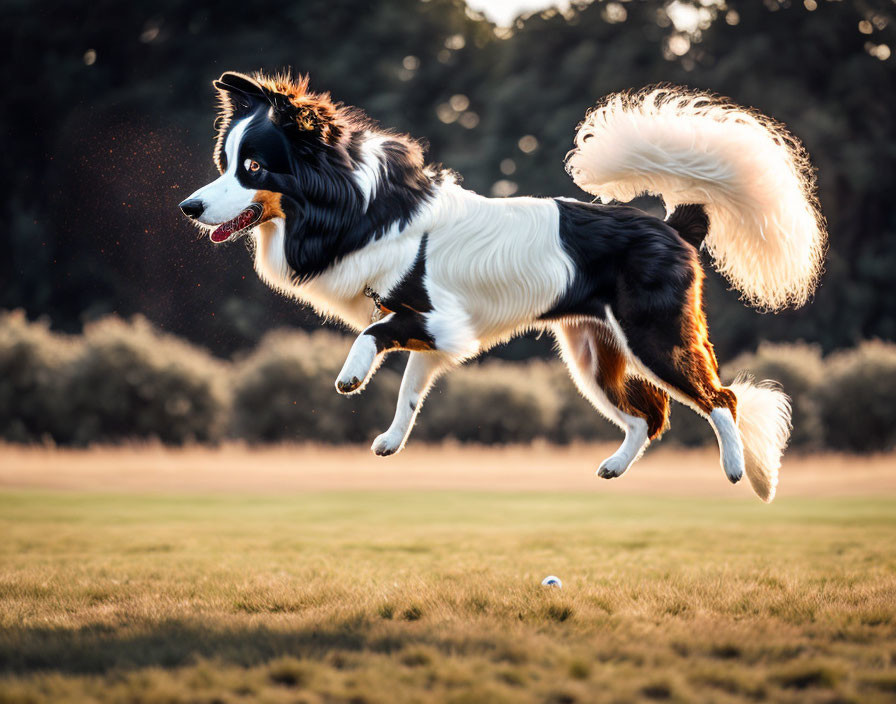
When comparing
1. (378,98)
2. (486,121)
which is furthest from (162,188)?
(486,121)

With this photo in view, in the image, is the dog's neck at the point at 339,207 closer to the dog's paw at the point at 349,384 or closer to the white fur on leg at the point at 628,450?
the dog's paw at the point at 349,384

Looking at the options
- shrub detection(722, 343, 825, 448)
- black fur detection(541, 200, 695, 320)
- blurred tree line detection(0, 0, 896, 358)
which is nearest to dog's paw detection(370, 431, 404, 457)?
black fur detection(541, 200, 695, 320)

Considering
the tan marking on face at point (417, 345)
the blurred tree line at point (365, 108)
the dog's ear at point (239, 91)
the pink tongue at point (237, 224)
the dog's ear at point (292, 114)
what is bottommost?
the tan marking on face at point (417, 345)

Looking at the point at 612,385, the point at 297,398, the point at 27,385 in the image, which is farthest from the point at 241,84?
the point at 27,385

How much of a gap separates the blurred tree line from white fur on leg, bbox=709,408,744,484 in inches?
824

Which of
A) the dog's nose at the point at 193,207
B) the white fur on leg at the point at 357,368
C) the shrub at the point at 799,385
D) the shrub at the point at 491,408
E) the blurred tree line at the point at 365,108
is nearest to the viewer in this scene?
the white fur on leg at the point at 357,368

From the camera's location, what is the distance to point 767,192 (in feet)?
17.8

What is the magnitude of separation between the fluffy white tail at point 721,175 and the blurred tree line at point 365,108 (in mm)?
20203

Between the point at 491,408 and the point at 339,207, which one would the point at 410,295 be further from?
the point at 491,408

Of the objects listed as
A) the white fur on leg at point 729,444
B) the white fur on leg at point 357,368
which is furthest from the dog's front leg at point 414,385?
the white fur on leg at point 729,444

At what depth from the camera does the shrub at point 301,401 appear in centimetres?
1842

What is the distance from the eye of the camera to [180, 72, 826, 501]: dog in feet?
16.1

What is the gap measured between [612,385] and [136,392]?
44.6ft

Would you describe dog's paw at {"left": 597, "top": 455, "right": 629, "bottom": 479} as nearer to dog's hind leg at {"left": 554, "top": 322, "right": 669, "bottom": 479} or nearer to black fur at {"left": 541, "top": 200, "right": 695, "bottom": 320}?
dog's hind leg at {"left": 554, "top": 322, "right": 669, "bottom": 479}
